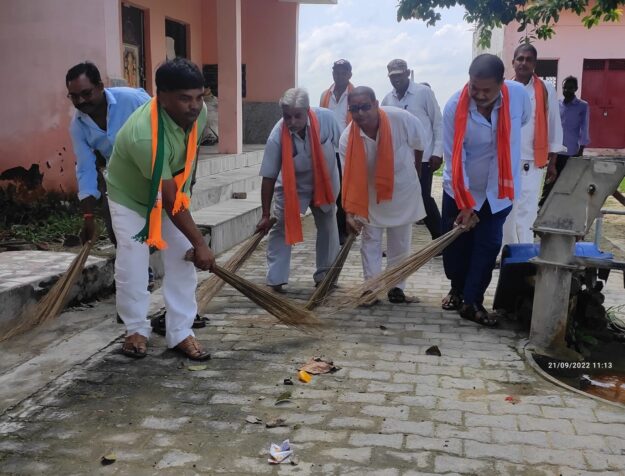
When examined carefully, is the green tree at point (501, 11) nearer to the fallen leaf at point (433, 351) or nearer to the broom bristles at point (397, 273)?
the broom bristles at point (397, 273)

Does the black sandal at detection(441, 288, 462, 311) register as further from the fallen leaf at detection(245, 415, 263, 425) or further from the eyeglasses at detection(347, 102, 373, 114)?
the fallen leaf at detection(245, 415, 263, 425)

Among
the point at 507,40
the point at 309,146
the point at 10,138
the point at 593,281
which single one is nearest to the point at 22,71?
the point at 10,138

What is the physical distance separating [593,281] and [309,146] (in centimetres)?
209

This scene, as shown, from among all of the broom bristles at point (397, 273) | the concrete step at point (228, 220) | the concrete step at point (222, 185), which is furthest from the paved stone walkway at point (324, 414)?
the concrete step at point (222, 185)

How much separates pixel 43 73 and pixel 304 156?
3095 millimetres

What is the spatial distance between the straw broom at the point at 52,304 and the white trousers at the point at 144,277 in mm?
518

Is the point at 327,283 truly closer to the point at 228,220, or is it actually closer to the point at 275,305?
the point at 275,305

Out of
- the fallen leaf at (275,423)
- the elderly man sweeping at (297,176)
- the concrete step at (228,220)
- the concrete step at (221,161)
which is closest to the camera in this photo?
the fallen leaf at (275,423)

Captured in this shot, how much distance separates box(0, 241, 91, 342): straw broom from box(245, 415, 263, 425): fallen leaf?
164cm

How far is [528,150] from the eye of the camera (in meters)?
5.48

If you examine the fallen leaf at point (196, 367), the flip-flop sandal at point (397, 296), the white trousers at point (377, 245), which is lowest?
the fallen leaf at point (196, 367)

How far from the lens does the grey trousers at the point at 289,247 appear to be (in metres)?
5.14

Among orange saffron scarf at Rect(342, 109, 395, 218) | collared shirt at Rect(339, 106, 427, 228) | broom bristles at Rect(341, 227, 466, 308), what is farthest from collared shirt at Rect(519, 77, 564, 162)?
broom bristles at Rect(341, 227, 466, 308)

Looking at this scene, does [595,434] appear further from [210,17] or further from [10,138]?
[210,17]
